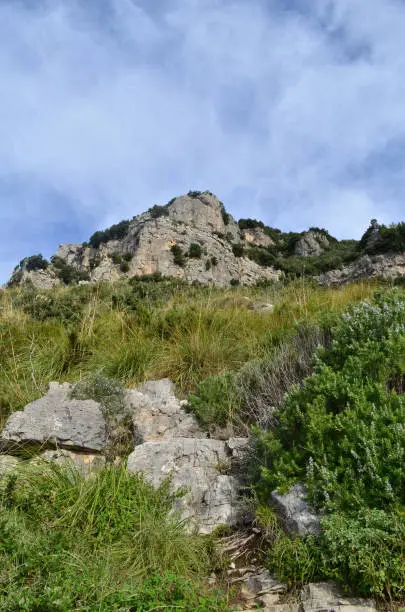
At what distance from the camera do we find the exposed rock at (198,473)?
3357 mm

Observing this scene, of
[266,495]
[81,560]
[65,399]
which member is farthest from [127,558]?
[65,399]

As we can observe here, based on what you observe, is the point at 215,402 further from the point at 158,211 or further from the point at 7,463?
the point at 158,211

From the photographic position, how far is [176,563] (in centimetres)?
272

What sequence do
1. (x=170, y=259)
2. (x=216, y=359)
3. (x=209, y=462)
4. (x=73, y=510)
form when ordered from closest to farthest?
(x=73, y=510) < (x=209, y=462) < (x=216, y=359) < (x=170, y=259)

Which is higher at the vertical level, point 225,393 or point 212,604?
point 225,393

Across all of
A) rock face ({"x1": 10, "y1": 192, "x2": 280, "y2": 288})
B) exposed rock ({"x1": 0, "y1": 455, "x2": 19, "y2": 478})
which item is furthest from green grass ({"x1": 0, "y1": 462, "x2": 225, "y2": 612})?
rock face ({"x1": 10, "y1": 192, "x2": 280, "y2": 288})

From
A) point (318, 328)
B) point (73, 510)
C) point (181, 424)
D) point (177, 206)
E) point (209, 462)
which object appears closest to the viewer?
point (73, 510)

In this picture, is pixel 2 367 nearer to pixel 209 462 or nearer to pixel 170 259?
pixel 209 462

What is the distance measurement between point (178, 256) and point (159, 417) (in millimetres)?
42054

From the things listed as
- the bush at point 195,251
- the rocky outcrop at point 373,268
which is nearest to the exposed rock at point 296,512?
the rocky outcrop at point 373,268

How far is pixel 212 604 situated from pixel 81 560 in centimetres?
87

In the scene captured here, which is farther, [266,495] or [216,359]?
[216,359]

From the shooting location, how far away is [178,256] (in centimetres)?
4622

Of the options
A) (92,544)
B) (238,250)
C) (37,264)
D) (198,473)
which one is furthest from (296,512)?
(238,250)
